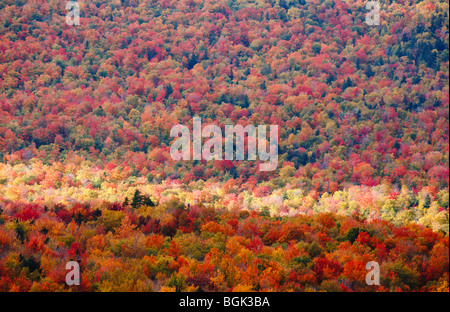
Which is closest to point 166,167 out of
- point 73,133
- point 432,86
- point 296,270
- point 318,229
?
point 73,133

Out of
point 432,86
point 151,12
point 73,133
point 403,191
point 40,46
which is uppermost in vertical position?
point 151,12

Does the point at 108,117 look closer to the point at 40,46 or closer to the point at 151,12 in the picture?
the point at 40,46

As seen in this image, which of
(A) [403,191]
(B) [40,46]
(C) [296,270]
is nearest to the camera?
(C) [296,270]

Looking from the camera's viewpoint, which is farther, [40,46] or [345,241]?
[40,46]

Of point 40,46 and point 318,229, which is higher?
point 40,46

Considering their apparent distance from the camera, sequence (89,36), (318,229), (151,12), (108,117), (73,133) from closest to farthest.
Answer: (318,229)
(73,133)
(108,117)
(89,36)
(151,12)
